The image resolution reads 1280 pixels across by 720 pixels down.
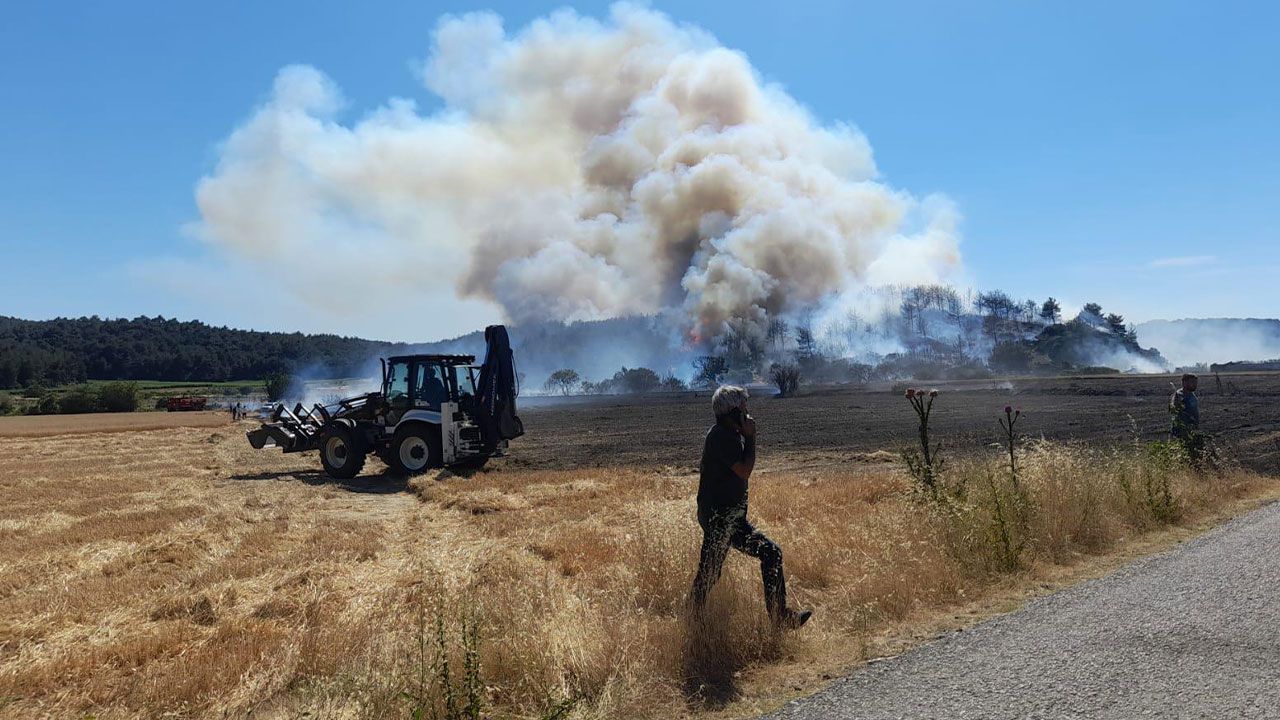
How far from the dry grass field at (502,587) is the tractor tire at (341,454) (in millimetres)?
4553

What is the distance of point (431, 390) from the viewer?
19.8 metres

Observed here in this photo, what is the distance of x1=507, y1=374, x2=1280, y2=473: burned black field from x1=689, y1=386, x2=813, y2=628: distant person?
467 inches

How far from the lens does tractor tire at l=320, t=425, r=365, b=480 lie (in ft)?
64.7

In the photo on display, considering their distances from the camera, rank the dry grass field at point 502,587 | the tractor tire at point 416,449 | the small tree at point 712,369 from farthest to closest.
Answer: the small tree at point 712,369
the tractor tire at point 416,449
the dry grass field at point 502,587

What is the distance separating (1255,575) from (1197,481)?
547cm

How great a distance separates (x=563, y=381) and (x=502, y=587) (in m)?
122

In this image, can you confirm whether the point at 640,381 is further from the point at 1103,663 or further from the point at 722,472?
the point at 1103,663

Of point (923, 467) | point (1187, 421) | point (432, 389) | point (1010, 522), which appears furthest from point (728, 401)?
point (432, 389)

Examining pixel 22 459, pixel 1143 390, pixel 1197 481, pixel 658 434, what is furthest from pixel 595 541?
pixel 1143 390

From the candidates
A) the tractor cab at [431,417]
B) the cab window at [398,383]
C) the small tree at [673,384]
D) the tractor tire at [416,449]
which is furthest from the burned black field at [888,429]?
the small tree at [673,384]

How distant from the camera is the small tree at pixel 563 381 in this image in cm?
12862

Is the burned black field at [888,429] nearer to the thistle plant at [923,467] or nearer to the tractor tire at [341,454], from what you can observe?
the tractor tire at [341,454]

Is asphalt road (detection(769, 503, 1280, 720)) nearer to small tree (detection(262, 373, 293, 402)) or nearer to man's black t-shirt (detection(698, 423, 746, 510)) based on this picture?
man's black t-shirt (detection(698, 423, 746, 510))

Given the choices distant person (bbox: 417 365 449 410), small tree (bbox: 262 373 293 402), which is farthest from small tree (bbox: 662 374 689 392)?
distant person (bbox: 417 365 449 410)
